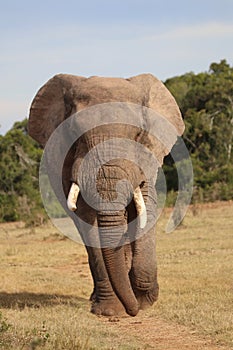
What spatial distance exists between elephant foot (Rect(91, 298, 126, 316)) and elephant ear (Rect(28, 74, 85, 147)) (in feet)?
6.74

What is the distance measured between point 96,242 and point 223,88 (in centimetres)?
2685

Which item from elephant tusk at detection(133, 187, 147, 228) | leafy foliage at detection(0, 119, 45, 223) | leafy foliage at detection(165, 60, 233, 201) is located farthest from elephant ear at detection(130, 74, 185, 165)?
leafy foliage at detection(165, 60, 233, 201)

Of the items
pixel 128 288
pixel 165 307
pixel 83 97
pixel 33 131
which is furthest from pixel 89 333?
pixel 33 131

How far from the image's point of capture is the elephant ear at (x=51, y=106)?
28.2ft

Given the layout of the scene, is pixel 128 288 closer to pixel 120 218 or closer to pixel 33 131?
pixel 120 218

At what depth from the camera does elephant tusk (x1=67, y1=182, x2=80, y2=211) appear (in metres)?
7.62

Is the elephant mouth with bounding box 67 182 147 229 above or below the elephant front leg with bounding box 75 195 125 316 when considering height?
above

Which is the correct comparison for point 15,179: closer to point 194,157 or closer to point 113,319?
point 194,157

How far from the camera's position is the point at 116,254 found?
7590mm

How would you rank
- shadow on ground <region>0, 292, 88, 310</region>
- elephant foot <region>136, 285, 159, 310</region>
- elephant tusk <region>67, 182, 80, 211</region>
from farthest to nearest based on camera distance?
shadow on ground <region>0, 292, 88, 310</region>, elephant foot <region>136, 285, 159, 310</region>, elephant tusk <region>67, 182, 80, 211</region>

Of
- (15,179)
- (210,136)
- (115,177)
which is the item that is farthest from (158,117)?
(210,136)

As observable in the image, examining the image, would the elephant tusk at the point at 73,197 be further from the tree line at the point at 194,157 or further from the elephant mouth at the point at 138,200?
the tree line at the point at 194,157

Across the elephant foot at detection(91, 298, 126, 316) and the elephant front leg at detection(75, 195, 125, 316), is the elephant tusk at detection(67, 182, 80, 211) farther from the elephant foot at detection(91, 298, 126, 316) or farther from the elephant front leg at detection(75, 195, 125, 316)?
the elephant foot at detection(91, 298, 126, 316)

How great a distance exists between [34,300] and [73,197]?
2341 millimetres
